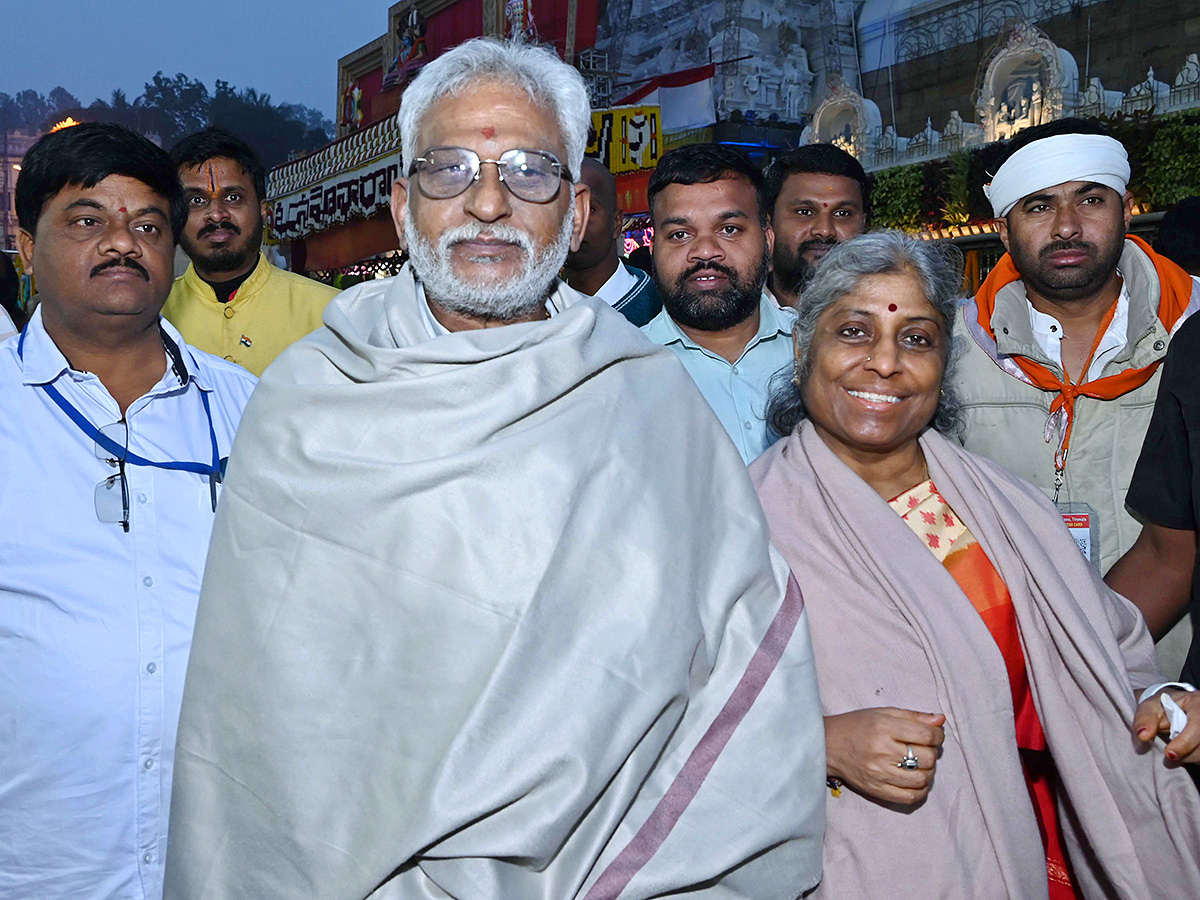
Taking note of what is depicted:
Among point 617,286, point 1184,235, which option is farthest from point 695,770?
point 1184,235

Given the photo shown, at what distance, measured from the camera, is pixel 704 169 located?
3557mm

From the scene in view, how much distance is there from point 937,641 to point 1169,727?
0.51 metres

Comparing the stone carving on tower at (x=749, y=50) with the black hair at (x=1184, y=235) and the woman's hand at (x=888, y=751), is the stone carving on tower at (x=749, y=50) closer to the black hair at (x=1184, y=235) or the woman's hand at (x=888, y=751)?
the black hair at (x=1184, y=235)

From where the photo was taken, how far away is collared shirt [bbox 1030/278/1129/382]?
3.09 m

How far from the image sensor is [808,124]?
2088 cm


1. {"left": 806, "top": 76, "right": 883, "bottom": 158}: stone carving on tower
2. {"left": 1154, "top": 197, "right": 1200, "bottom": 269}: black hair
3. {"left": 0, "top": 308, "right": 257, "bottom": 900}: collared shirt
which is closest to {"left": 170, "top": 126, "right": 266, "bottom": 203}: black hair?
{"left": 0, "top": 308, "right": 257, "bottom": 900}: collared shirt

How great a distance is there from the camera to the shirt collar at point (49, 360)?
7.80 feet

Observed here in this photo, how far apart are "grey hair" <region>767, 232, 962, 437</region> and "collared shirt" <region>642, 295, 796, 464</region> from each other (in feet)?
1.93

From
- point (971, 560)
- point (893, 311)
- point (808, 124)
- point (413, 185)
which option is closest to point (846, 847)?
point (971, 560)

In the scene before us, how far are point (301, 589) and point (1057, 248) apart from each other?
249 cm

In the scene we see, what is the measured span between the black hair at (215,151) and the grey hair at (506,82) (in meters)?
2.34

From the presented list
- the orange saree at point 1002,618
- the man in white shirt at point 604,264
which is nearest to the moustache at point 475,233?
the orange saree at point 1002,618

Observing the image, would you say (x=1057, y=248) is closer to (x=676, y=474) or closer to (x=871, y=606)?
(x=871, y=606)

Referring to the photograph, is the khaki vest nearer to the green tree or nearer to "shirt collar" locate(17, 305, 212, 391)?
"shirt collar" locate(17, 305, 212, 391)
